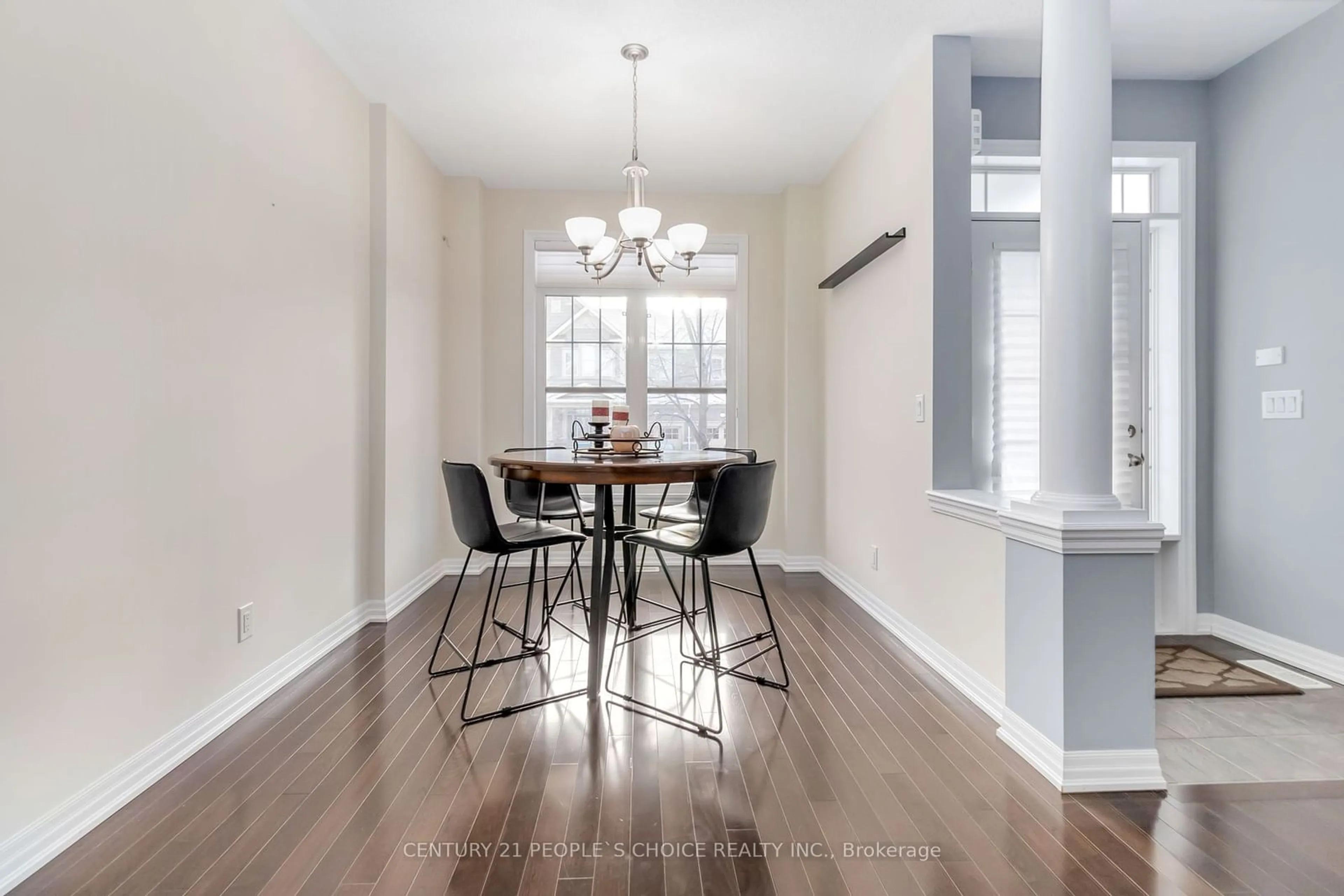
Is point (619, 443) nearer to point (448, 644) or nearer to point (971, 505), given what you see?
point (448, 644)

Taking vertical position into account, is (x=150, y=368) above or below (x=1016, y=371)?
below

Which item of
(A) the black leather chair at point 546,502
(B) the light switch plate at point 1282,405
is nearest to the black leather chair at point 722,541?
(A) the black leather chair at point 546,502

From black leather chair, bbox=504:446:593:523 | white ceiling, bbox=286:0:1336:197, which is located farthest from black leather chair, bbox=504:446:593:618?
white ceiling, bbox=286:0:1336:197

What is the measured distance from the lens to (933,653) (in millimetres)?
2805

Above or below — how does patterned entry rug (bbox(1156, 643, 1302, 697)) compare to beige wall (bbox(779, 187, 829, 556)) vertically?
below

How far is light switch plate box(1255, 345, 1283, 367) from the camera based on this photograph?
2.91 metres

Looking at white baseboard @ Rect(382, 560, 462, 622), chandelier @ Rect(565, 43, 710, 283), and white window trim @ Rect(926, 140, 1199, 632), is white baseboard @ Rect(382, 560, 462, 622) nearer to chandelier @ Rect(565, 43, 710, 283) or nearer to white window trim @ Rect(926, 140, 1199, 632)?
chandelier @ Rect(565, 43, 710, 283)

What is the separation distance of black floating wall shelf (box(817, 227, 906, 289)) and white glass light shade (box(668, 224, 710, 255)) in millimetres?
916

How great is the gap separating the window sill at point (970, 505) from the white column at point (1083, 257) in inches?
13.4

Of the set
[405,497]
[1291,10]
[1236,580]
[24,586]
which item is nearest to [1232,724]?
[1236,580]

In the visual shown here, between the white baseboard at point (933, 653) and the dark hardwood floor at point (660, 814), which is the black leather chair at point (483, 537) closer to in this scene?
the dark hardwood floor at point (660, 814)

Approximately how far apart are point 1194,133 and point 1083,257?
2.24 meters

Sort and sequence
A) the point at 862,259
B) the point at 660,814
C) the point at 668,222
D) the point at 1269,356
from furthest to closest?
1. the point at 668,222
2. the point at 862,259
3. the point at 1269,356
4. the point at 660,814

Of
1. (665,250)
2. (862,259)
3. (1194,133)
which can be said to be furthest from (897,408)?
(1194,133)
